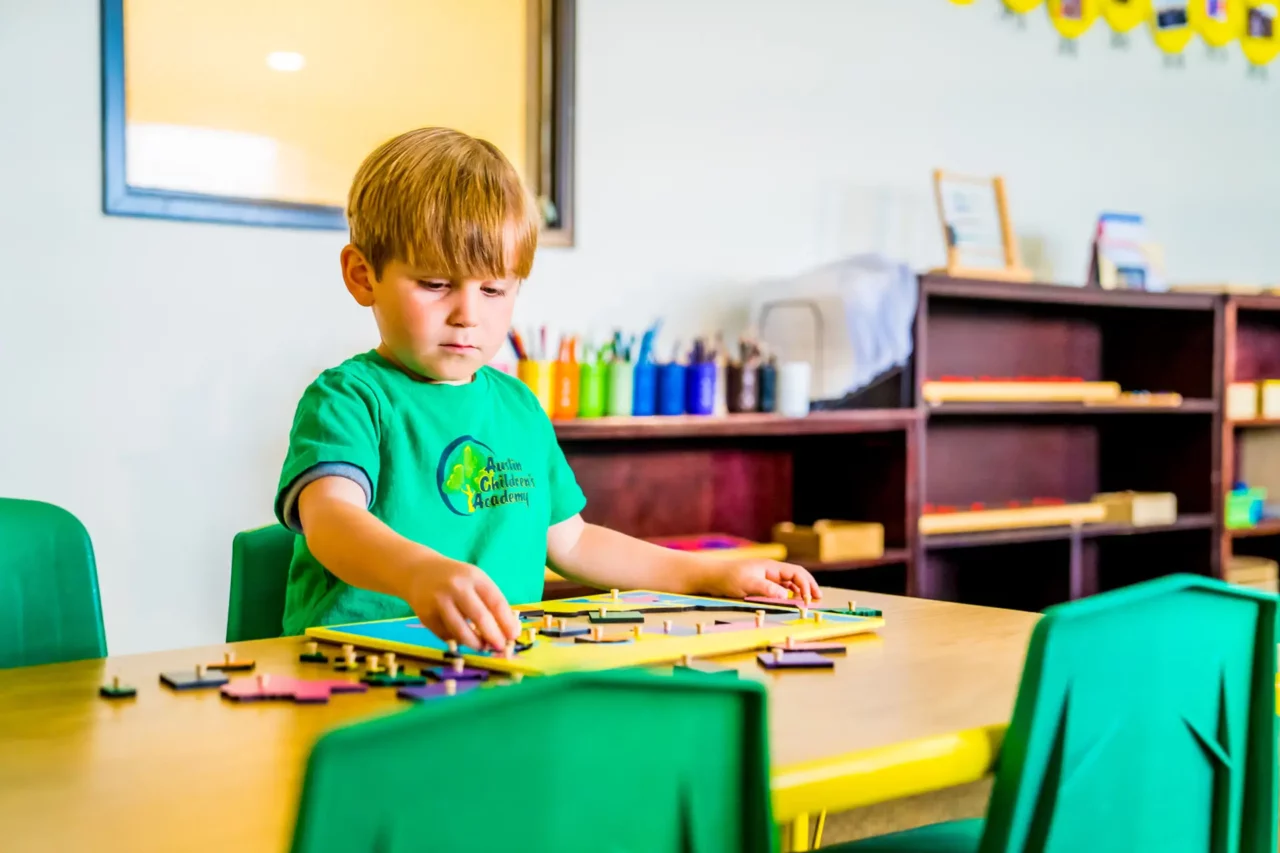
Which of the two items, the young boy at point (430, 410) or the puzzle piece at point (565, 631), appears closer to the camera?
the puzzle piece at point (565, 631)

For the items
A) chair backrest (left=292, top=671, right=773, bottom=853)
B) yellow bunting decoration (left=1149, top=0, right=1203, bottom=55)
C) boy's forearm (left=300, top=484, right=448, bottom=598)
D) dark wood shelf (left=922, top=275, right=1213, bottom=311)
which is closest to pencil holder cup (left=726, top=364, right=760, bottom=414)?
dark wood shelf (left=922, top=275, right=1213, bottom=311)

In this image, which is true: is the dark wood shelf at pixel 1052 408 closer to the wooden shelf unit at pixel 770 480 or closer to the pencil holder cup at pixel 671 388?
the wooden shelf unit at pixel 770 480

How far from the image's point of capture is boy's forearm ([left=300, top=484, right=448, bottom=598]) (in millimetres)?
1132

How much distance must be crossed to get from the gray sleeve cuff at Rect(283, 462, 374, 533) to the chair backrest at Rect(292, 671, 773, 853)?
0.77 metres

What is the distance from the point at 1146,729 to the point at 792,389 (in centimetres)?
216

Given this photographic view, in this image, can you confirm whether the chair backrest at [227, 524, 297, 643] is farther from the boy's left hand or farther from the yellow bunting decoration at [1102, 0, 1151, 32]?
the yellow bunting decoration at [1102, 0, 1151, 32]

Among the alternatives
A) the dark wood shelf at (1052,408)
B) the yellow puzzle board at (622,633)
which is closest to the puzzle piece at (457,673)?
the yellow puzzle board at (622,633)

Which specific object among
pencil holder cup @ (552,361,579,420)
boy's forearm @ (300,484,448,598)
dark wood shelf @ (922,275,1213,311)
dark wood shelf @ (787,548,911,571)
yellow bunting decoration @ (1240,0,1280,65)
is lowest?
dark wood shelf @ (787,548,911,571)

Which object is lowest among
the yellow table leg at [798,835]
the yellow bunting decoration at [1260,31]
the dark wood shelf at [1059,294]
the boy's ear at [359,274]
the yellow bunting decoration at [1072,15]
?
the yellow table leg at [798,835]

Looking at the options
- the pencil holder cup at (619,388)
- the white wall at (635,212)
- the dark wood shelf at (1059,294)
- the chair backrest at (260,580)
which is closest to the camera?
the chair backrest at (260,580)

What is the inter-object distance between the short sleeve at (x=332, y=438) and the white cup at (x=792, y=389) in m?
1.75

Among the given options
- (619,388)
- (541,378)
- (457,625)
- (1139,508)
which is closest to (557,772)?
(457,625)

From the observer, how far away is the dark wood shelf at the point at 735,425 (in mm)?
2802

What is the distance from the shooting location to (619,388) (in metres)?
2.88
